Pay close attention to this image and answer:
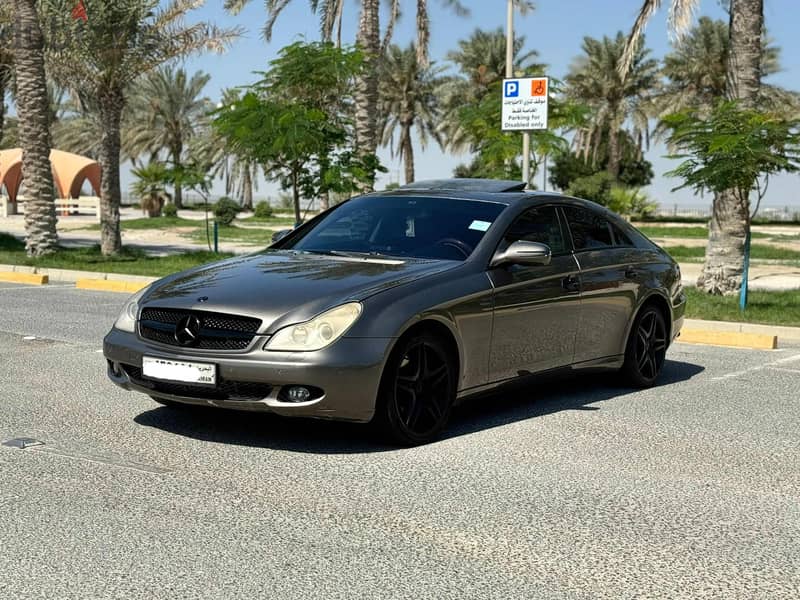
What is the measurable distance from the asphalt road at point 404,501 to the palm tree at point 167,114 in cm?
5665

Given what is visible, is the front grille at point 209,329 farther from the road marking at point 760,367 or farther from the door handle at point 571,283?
the road marking at point 760,367

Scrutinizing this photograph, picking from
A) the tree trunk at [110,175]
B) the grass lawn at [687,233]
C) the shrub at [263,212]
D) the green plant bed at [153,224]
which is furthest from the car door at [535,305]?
the shrub at [263,212]

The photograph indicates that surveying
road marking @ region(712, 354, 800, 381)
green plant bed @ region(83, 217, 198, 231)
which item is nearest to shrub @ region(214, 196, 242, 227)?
green plant bed @ region(83, 217, 198, 231)

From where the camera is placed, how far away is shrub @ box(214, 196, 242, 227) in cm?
4694

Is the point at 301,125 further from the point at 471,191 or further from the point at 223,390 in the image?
the point at 223,390

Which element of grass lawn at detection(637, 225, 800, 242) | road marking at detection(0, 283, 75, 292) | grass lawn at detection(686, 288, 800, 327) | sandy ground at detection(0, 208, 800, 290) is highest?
road marking at detection(0, 283, 75, 292)

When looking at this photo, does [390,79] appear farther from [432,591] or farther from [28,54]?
[432,591]

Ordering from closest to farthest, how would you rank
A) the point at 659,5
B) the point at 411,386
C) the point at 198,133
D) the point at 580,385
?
the point at 411,386 → the point at 580,385 → the point at 659,5 → the point at 198,133

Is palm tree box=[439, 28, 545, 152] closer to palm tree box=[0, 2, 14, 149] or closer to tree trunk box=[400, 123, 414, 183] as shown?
tree trunk box=[400, 123, 414, 183]

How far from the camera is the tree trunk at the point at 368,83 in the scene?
24250 mm

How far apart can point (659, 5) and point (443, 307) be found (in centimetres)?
1434

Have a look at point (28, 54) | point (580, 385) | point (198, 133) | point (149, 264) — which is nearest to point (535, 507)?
point (580, 385)

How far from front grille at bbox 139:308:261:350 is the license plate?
12 centimetres

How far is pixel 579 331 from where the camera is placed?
8062 mm
